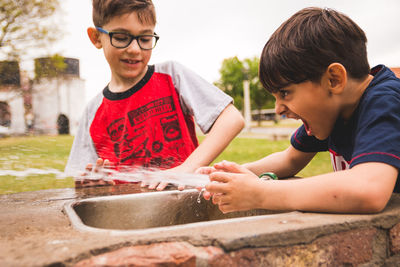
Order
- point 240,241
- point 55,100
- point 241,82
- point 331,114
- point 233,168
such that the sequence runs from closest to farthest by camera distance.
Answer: point 240,241, point 233,168, point 331,114, point 55,100, point 241,82

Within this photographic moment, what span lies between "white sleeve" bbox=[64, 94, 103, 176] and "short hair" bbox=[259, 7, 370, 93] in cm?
141

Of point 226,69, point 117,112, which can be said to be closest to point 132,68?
point 117,112

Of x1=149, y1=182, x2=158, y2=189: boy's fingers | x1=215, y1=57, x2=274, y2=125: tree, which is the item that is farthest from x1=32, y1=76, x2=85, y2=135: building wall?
x1=215, y1=57, x2=274, y2=125: tree

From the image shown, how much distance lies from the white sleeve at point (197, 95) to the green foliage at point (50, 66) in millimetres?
820

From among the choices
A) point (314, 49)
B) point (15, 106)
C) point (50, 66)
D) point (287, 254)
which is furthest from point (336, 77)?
point (50, 66)

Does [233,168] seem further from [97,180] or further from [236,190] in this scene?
[97,180]

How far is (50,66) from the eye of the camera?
2.75m

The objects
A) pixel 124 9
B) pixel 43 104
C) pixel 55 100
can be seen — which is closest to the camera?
pixel 124 9

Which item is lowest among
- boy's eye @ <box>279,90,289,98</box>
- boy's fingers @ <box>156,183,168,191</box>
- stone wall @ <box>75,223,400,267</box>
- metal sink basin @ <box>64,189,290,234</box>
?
metal sink basin @ <box>64,189,290,234</box>

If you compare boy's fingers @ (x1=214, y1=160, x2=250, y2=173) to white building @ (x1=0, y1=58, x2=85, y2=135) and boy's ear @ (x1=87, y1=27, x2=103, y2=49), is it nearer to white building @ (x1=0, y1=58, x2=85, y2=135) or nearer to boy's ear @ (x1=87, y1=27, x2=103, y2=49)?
white building @ (x1=0, y1=58, x2=85, y2=135)

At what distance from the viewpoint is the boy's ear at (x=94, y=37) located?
227 cm

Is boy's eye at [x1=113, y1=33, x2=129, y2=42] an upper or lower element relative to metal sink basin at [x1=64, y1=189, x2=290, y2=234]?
upper

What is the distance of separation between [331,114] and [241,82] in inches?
1645

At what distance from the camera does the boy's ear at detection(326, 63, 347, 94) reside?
131 centimetres
